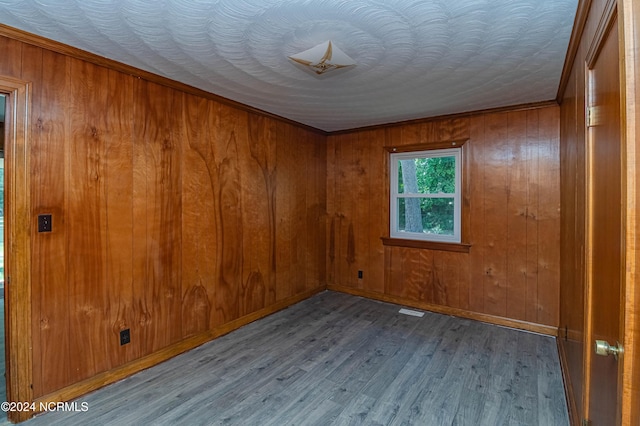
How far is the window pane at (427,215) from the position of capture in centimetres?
386

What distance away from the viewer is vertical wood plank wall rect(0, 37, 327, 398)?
2062 mm

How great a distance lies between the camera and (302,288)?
4.32m

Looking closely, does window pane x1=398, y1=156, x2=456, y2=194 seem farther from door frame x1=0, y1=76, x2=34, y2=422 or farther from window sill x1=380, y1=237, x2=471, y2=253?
door frame x1=0, y1=76, x2=34, y2=422

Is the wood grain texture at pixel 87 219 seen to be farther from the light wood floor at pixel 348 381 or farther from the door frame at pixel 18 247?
the light wood floor at pixel 348 381

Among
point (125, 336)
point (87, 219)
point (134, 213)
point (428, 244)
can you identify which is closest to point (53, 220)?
point (87, 219)

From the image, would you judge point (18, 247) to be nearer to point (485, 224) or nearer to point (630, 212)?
point (630, 212)

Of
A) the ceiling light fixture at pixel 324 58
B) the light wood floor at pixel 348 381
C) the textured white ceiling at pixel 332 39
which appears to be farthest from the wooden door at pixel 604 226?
the ceiling light fixture at pixel 324 58

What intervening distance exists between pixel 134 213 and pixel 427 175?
10.7 feet

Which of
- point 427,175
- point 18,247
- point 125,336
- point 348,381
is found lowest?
point 348,381

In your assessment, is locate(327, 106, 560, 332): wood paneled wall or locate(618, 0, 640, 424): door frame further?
locate(327, 106, 560, 332): wood paneled wall

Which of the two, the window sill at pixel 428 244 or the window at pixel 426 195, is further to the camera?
the window at pixel 426 195

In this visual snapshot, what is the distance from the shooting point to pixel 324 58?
7.14 ft

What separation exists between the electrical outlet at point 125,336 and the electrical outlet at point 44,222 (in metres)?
0.94

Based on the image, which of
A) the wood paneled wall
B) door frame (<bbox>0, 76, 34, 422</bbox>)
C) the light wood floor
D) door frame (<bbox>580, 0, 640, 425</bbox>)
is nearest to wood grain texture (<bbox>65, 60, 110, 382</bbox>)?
door frame (<bbox>0, 76, 34, 422</bbox>)
